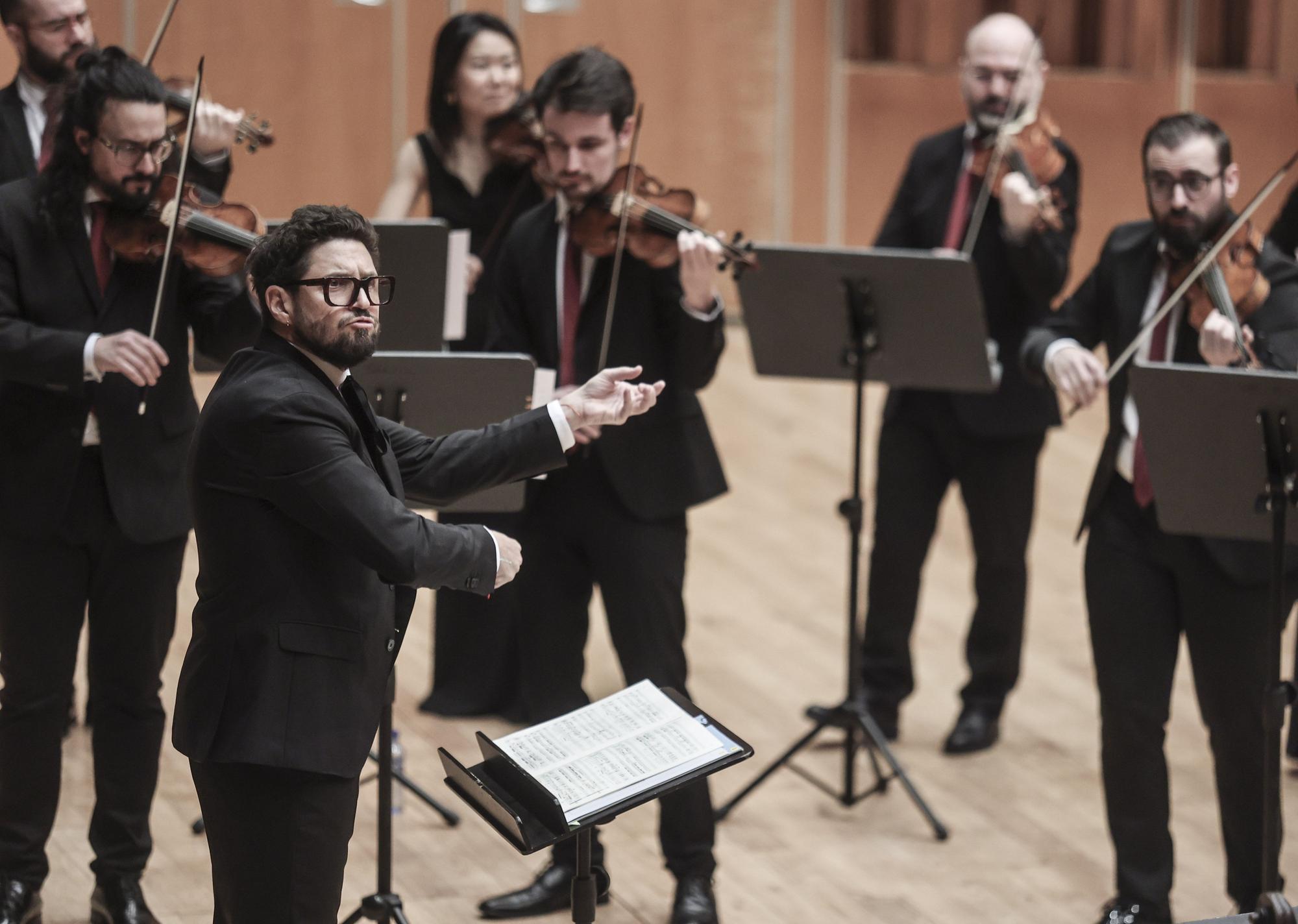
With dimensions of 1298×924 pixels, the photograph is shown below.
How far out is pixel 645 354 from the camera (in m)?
3.06

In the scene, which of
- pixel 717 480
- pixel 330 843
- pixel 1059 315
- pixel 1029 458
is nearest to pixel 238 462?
pixel 330 843

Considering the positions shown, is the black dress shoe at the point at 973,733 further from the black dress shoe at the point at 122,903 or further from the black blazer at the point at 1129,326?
the black dress shoe at the point at 122,903

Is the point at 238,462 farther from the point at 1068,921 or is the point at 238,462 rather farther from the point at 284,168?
the point at 284,168

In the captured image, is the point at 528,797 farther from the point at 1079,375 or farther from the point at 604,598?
the point at 1079,375

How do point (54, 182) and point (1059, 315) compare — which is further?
point (1059, 315)

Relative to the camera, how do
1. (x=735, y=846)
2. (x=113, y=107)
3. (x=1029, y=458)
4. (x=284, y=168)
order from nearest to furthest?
(x=113, y=107)
(x=735, y=846)
(x=1029, y=458)
(x=284, y=168)

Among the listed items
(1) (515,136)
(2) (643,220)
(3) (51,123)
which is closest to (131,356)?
(3) (51,123)

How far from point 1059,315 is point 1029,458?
0.85m

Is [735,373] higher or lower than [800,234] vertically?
lower

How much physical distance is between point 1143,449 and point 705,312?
2.47ft

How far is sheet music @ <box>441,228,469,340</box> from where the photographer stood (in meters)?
3.63

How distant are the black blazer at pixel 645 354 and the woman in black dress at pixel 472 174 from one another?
2.19ft

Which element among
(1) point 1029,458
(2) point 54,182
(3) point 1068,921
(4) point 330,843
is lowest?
(3) point 1068,921

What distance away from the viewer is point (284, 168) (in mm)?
6379
